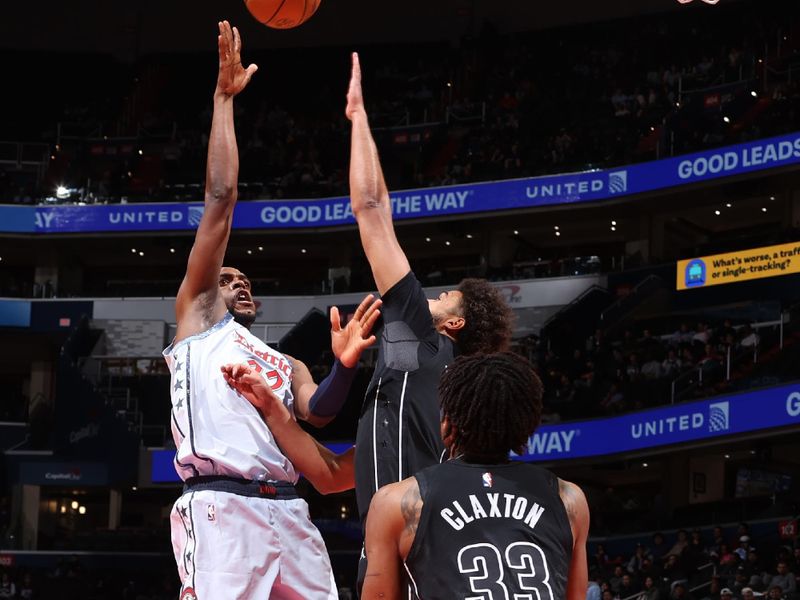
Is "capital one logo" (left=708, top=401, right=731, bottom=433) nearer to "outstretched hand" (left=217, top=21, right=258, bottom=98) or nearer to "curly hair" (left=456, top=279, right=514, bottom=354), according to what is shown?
"outstretched hand" (left=217, top=21, right=258, bottom=98)

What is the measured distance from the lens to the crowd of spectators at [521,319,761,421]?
2333 cm

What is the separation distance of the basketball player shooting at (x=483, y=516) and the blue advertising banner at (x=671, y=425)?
18969 mm

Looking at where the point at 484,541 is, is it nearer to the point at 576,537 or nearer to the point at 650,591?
the point at 576,537

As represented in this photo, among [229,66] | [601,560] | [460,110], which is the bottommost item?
[601,560]

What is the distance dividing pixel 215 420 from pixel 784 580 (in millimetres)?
12947

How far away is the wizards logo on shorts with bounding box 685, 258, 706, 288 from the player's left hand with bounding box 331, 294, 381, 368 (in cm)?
2316

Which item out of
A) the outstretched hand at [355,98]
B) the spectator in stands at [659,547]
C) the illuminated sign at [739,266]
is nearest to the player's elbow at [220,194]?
the outstretched hand at [355,98]

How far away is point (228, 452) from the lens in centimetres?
534

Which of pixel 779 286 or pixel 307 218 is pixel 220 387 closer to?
pixel 779 286

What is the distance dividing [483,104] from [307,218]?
19.1 feet

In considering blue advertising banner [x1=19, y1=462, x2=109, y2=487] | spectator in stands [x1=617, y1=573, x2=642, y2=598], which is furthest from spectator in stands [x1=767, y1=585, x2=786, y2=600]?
blue advertising banner [x1=19, y1=462, x2=109, y2=487]

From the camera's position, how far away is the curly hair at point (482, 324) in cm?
493

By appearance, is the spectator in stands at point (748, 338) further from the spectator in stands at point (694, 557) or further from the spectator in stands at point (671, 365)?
the spectator in stands at point (694, 557)

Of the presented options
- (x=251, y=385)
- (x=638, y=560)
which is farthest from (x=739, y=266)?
(x=251, y=385)
